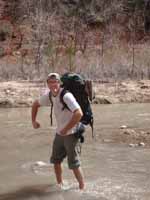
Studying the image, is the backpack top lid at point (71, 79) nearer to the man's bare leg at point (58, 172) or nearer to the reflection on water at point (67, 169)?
the man's bare leg at point (58, 172)

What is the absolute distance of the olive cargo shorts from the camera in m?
6.35

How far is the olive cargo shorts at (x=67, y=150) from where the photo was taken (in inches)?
250

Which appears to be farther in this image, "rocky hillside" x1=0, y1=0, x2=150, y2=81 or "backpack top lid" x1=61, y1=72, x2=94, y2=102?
"rocky hillside" x1=0, y1=0, x2=150, y2=81

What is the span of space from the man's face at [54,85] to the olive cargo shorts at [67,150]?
541 mm

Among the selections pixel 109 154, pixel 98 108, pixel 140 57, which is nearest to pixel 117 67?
pixel 140 57

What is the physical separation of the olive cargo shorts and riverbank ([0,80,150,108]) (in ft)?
31.0

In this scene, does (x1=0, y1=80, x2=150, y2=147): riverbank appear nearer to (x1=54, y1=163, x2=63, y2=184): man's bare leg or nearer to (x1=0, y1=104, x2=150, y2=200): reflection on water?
(x1=0, y1=104, x2=150, y2=200): reflection on water

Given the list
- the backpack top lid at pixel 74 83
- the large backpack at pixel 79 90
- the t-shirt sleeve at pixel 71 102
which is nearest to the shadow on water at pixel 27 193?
the large backpack at pixel 79 90

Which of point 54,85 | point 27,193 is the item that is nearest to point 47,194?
point 27,193

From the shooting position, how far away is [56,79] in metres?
6.15

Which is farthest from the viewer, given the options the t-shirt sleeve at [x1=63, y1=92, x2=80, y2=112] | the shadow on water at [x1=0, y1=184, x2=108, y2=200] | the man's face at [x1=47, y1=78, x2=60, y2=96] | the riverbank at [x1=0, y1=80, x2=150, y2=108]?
the riverbank at [x1=0, y1=80, x2=150, y2=108]

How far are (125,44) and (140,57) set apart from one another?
4610 millimetres

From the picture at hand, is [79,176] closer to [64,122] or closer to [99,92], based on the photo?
[64,122]

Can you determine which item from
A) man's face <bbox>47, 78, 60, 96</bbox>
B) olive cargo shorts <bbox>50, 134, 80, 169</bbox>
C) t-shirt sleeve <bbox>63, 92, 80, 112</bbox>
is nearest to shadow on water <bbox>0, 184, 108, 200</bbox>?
olive cargo shorts <bbox>50, 134, 80, 169</bbox>
